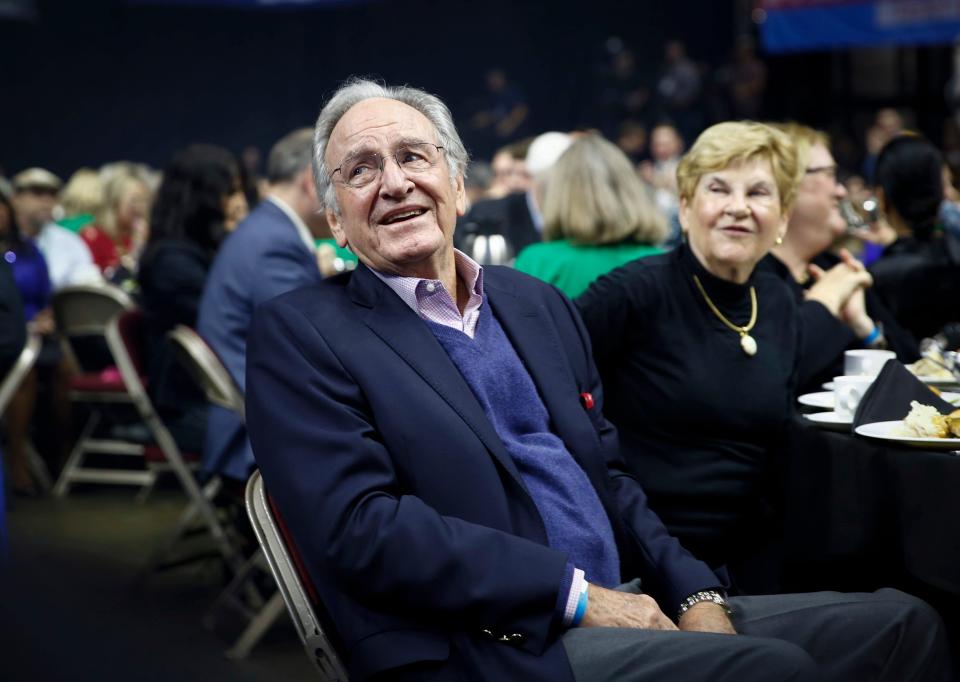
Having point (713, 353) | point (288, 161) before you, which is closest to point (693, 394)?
point (713, 353)

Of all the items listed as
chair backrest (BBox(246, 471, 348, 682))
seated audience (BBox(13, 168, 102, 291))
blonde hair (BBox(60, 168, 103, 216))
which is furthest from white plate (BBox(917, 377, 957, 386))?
blonde hair (BBox(60, 168, 103, 216))

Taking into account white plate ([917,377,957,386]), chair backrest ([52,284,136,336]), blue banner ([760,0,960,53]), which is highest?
blue banner ([760,0,960,53])

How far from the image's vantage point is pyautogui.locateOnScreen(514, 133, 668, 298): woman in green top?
3.98 metres

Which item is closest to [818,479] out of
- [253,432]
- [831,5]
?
[253,432]

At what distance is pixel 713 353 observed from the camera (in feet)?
8.54

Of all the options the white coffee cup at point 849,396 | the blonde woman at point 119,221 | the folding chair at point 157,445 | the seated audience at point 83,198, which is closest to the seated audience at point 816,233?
the white coffee cup at point 849,396

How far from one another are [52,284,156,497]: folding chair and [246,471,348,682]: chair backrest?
394 cm

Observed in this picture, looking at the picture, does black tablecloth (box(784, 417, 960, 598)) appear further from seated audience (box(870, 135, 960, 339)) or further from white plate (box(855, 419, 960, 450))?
seated audience (box(870, 135, 960, 339))

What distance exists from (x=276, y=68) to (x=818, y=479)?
52.2 feet

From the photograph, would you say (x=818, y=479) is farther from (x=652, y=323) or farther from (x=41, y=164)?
(x=41, y=164)

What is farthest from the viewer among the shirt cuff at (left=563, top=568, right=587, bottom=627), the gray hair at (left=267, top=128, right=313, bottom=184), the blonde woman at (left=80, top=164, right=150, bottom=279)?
the blonde woman at (left=80, top=164, right=150, bottom=279)

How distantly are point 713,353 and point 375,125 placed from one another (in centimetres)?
100

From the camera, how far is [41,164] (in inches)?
623

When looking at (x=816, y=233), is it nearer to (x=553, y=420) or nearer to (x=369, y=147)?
(x=553, y=420)
